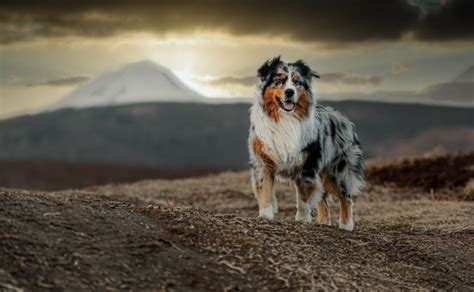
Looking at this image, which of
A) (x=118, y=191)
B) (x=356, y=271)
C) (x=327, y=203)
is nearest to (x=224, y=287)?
(x=356, y=271)

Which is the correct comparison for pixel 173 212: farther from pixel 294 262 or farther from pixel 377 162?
pixel 377 162

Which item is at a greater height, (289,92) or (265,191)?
(289,92)

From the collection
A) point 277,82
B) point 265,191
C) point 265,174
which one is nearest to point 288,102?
point 277,82

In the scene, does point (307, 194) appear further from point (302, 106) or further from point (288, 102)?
point (288, 102)

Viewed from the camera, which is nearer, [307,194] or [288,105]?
[288,105]

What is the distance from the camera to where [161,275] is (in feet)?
27.9

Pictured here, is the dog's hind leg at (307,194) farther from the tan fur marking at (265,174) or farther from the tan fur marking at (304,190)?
the tan fur marking at (265,174)

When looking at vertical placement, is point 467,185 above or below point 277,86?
below

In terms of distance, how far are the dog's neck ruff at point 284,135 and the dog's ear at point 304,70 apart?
0.41 metres

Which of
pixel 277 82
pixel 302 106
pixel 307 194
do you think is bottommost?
pixel 307 194

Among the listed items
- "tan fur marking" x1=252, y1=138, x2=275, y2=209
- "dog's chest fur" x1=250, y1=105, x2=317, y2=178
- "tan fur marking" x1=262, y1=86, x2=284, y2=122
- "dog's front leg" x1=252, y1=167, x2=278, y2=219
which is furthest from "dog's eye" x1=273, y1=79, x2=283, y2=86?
"dog's front leg" x1=252, y1=167, x2=278, y2=219

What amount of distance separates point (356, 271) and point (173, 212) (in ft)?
7.13

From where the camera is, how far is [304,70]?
1151cm

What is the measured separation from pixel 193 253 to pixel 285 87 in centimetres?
297
